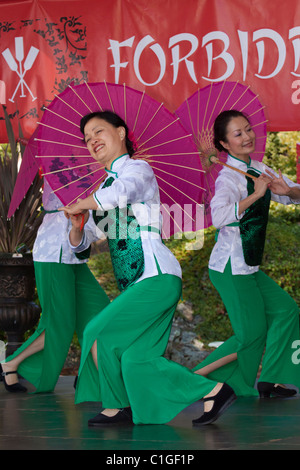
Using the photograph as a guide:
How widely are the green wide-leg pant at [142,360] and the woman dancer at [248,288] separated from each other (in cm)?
100

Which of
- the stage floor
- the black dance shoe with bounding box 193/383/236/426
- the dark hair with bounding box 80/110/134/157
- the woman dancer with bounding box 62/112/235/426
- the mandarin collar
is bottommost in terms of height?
the stage floor

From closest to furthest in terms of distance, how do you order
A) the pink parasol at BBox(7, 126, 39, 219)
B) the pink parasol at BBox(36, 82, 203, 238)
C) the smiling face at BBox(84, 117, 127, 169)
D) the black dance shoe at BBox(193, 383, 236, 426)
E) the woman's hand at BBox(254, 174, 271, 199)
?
the black dance shoe at BBox(193, 383, 236, 426) → the smiling face at BBox(84, 117, 127, 169) → the pink parasol at BBox(36, 82, 203, 238) → the woman's hand at BBox(254, 174, 271, 199) → the pink parasol at BBox(7, 126, 39, 219)

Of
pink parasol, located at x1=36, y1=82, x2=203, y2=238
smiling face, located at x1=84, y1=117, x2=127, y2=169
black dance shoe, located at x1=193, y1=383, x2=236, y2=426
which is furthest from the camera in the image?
pink parasol, located at x1=36, y1=82, x2=203, y2=238

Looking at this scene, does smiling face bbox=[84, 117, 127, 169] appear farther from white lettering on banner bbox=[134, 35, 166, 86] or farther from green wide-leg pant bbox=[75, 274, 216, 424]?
white lettering on banner bbox=[134, 35, 166, 86]

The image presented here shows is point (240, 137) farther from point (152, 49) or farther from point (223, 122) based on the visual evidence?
point (152, 49)

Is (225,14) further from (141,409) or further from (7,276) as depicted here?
(141,409)

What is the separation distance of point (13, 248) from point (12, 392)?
1138 millimetres

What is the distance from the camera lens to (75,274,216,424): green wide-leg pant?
358 centimetres

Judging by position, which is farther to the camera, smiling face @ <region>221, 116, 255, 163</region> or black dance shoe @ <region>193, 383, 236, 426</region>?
smiling face @ <region>221, 116, 255, 163</region>

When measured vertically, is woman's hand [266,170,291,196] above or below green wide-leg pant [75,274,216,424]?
above

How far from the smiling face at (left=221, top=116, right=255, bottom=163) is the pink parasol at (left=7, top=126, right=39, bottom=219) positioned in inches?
48.3

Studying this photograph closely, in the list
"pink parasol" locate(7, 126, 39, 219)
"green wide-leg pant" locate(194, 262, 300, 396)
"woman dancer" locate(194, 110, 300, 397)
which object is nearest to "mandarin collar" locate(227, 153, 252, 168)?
"woman dancer" locate(194, 110, 300, 397)

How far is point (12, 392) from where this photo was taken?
5.09 m

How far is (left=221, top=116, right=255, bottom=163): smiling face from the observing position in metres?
4.66
